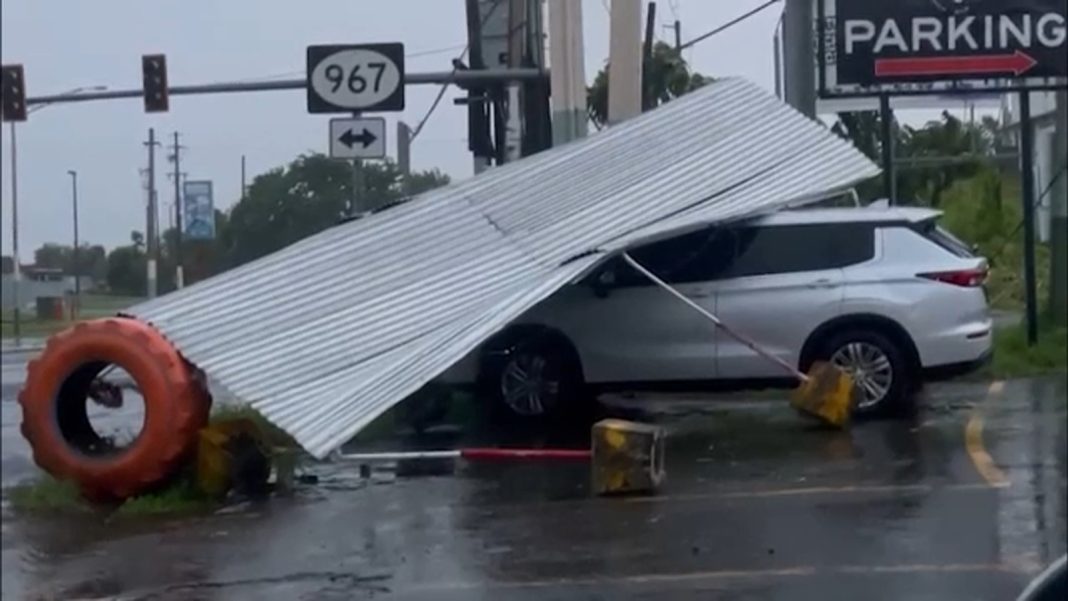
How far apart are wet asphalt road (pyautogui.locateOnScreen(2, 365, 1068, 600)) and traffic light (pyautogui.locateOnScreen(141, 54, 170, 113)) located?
1.83 m

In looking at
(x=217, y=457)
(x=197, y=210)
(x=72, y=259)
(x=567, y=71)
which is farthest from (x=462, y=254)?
(x=72, y=259)

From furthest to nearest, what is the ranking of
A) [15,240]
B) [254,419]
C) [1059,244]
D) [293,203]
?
1. [254,419]
2. [1059,244]
3. [293,203]
4. [15,240]

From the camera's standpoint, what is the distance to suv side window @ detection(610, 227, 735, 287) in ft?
42.9

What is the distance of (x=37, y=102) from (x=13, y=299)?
485 millimetres

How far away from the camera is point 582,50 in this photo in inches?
501

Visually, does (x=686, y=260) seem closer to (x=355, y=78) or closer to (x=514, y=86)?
(x=514, y=86)

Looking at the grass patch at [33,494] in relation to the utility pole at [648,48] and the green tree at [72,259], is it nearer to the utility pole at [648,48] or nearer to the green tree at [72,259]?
the green tree at [72,259]

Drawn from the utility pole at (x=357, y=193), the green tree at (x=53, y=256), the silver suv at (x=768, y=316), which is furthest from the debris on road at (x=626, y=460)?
the green tree at (x=53, y=256)

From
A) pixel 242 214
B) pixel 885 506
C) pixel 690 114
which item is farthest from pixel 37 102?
pixel 690 114

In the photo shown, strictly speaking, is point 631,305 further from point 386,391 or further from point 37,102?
point 37,102

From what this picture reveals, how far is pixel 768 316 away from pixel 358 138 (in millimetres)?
5862

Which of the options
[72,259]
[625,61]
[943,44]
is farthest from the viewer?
[625,61]

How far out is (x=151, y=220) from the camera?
192 inches

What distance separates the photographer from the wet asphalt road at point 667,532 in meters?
7.98
